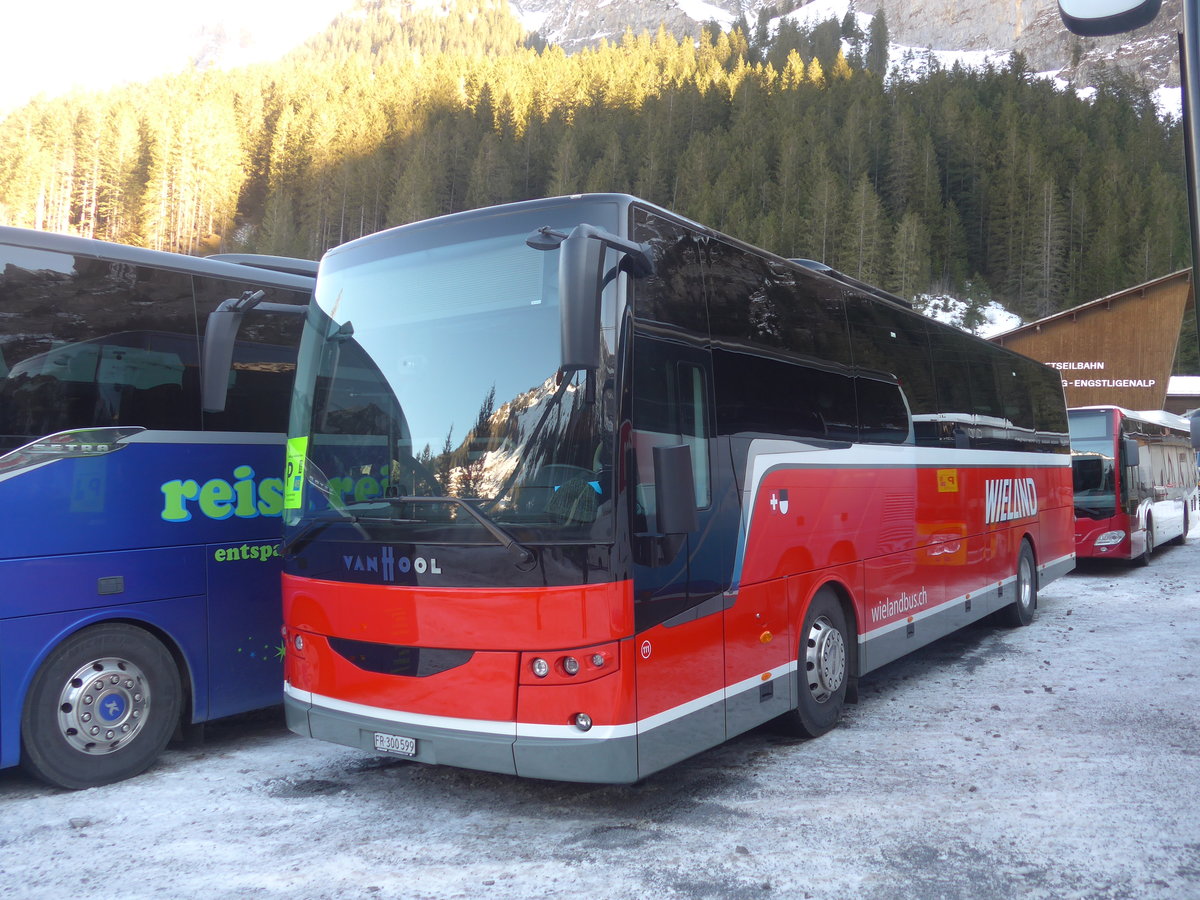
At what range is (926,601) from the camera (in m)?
8.57

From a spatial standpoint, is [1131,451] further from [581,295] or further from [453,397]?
[581,295]

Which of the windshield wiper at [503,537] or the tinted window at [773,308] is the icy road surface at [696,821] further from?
the tinted window at [773,308]

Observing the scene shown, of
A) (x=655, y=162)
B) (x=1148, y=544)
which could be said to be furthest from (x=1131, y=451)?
(x=655, y=162)

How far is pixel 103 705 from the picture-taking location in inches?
227

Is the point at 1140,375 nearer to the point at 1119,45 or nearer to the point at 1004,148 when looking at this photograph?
the point at 1004,148

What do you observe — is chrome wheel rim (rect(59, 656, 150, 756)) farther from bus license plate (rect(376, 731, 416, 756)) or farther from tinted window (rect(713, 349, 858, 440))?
tinted window (rect(713, 349, 858, 440))

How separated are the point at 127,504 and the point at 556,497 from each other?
3049mm

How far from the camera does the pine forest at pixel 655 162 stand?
253ft

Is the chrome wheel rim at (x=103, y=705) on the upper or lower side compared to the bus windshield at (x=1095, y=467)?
lower

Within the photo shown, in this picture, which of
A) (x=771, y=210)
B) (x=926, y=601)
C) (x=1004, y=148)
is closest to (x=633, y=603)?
(x=926, y=601)

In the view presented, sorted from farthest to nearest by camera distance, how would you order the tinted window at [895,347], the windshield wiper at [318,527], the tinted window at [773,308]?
the tinted window at [895,347], the tinted window at [773,308], the windshield wiper at [318,527]

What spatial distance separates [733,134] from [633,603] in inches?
3564

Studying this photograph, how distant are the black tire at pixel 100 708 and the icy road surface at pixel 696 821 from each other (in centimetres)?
17

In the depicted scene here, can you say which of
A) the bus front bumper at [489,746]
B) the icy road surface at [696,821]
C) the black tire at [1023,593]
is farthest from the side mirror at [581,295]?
the black tire at [1023,593]
